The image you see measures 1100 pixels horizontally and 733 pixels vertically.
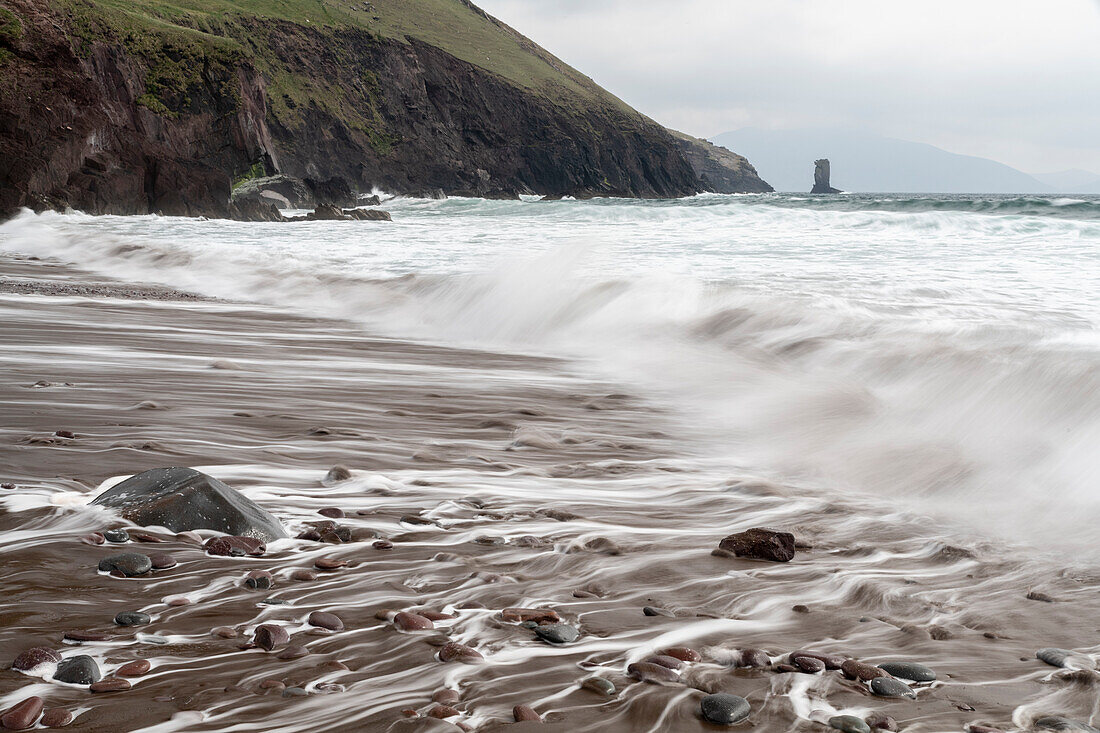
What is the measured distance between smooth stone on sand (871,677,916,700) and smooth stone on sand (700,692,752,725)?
0.26 metres

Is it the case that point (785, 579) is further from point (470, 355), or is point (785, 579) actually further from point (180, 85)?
point (180, 85)

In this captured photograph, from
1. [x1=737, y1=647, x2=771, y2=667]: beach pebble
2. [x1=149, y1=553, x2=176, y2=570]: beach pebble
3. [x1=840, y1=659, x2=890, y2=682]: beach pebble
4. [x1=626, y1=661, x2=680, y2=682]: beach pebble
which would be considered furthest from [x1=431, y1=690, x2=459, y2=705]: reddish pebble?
[x1=149, y1=553, x2=176, y2=570]: beach pebble

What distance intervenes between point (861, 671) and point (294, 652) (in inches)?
42.2

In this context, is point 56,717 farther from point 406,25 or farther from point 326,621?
point 406,25

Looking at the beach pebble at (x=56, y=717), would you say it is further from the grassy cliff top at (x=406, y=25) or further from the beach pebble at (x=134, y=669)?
the grassy cliff top at (x=406, y=25)

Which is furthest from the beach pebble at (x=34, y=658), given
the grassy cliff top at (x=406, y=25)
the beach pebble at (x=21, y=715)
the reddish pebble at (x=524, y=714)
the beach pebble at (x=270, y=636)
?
the grassy cliff top at (x=406, y=25)

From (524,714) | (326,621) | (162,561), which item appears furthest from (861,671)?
(162,561)

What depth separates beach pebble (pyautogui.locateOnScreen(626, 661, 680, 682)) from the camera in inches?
66.1

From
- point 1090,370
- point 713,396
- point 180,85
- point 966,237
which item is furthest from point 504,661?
point 180,85

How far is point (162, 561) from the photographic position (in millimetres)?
2096

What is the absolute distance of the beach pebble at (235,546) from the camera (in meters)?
2.20

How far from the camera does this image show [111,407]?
3697 mm

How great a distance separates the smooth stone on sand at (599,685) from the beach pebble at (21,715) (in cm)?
89

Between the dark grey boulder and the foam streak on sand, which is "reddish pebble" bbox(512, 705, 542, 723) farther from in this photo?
the dark grey boulder
